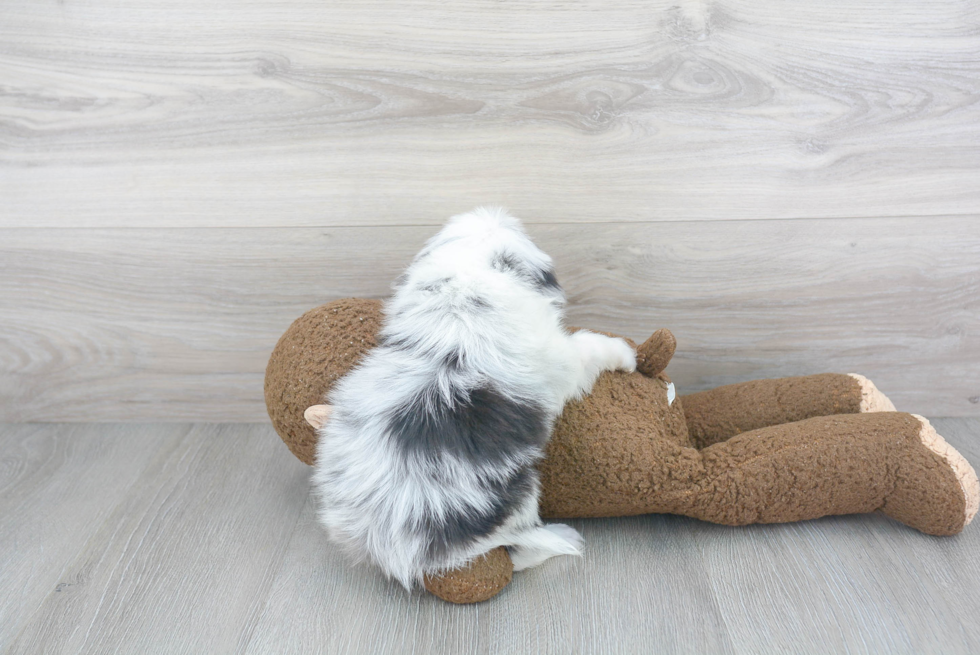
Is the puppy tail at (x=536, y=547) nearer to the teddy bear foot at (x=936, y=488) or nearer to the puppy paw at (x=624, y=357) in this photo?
the puppy paw at (x=624, y=357)

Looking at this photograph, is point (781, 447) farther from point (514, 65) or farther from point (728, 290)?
point (514, 65)

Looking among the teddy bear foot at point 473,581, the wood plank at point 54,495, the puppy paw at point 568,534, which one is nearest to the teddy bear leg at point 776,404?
the puppy paw at point 568,534

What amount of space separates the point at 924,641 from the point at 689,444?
341mm

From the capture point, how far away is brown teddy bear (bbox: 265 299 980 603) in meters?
0.85

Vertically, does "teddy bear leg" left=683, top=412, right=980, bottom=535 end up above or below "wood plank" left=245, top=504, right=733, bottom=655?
above

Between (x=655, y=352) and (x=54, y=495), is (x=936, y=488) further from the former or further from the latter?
(x=54, y=495)

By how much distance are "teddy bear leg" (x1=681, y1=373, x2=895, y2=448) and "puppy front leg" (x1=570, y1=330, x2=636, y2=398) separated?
0.54 feet

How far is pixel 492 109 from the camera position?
1021mm

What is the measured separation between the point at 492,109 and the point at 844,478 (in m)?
0.69

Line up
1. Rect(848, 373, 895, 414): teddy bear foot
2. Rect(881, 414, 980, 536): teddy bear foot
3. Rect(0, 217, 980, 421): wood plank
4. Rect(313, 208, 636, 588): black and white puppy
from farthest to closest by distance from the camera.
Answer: Rect(0, 217, 980, 421): wood plank, Rect(848, 373, 895, 414): teddy bear foot, Rect(881, 414, 980, 536): teddy bear foot, Rect(313, 208, 636, 588): black and white puppy

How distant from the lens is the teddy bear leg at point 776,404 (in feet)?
3.17

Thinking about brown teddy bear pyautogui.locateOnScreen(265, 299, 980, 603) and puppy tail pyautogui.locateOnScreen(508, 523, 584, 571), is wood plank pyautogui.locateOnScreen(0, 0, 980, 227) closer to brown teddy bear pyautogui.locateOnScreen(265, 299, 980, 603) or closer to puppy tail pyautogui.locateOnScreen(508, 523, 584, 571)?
brown teddy bear pyautogui.locateOnScreen(265, 299, 980, 603)

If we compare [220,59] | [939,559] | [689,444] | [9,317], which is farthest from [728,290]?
[9,317]

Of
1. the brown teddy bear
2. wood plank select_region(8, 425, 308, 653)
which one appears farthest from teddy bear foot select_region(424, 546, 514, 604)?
wood plank select_region(8, 425, 308, 653)
